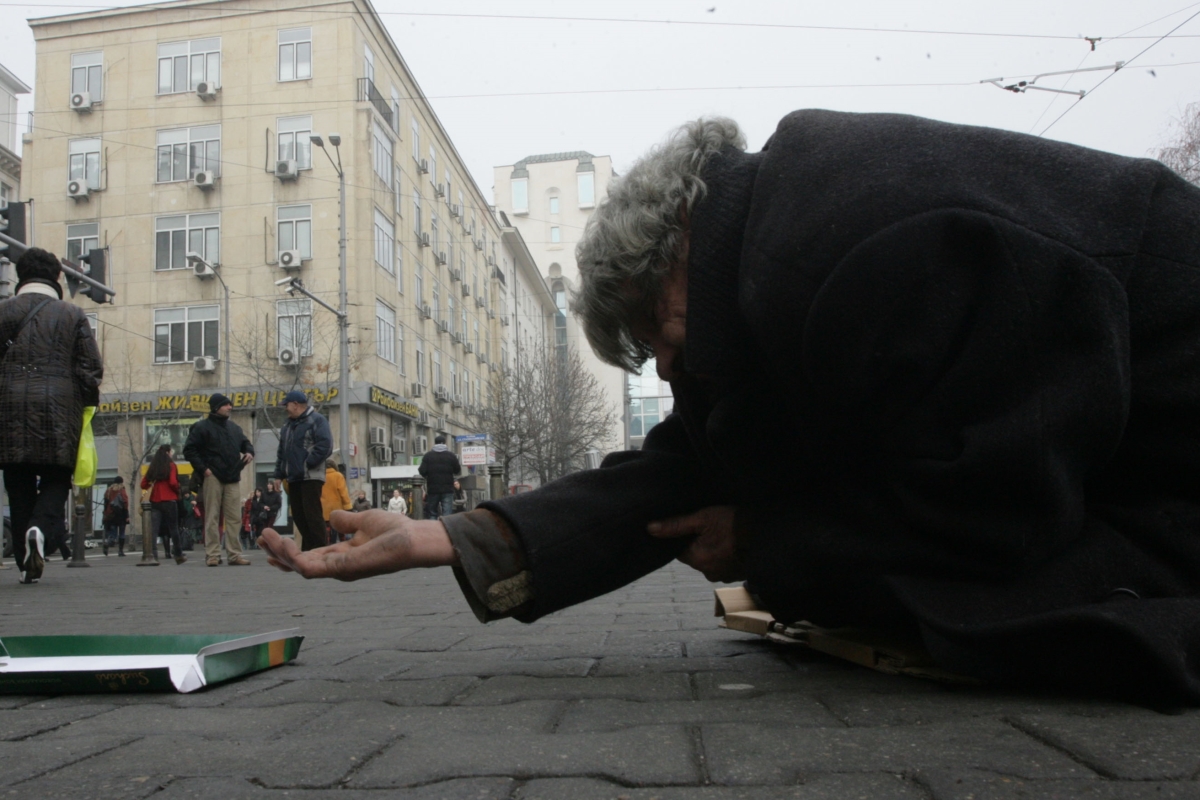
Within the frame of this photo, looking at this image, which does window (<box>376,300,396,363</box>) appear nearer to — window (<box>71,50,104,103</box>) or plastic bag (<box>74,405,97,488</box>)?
window (<box>71,50,104,103</box>)

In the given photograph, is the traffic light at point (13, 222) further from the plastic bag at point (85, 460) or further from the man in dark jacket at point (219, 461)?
the plastic bag at point (85, 460)

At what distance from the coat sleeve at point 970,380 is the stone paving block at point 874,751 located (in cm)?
37

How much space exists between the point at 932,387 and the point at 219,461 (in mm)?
9552

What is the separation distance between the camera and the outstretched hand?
6.86ft

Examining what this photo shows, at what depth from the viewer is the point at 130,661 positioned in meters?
2.26

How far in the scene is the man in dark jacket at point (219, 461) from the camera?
10219 mm

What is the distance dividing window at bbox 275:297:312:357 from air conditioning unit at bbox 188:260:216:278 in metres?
2.06

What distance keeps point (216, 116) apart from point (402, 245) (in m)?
6.79

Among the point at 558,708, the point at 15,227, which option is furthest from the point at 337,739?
the point at 15,227

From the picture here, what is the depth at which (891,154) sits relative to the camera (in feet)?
6.43

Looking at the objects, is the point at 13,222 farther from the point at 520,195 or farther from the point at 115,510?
the point at 520,195

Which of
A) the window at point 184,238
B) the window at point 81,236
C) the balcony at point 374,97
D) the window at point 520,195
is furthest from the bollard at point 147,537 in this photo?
the window at point 520,195

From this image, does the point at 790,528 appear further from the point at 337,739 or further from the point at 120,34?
the point at 120,34

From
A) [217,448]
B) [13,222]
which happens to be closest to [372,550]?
[217,448]
